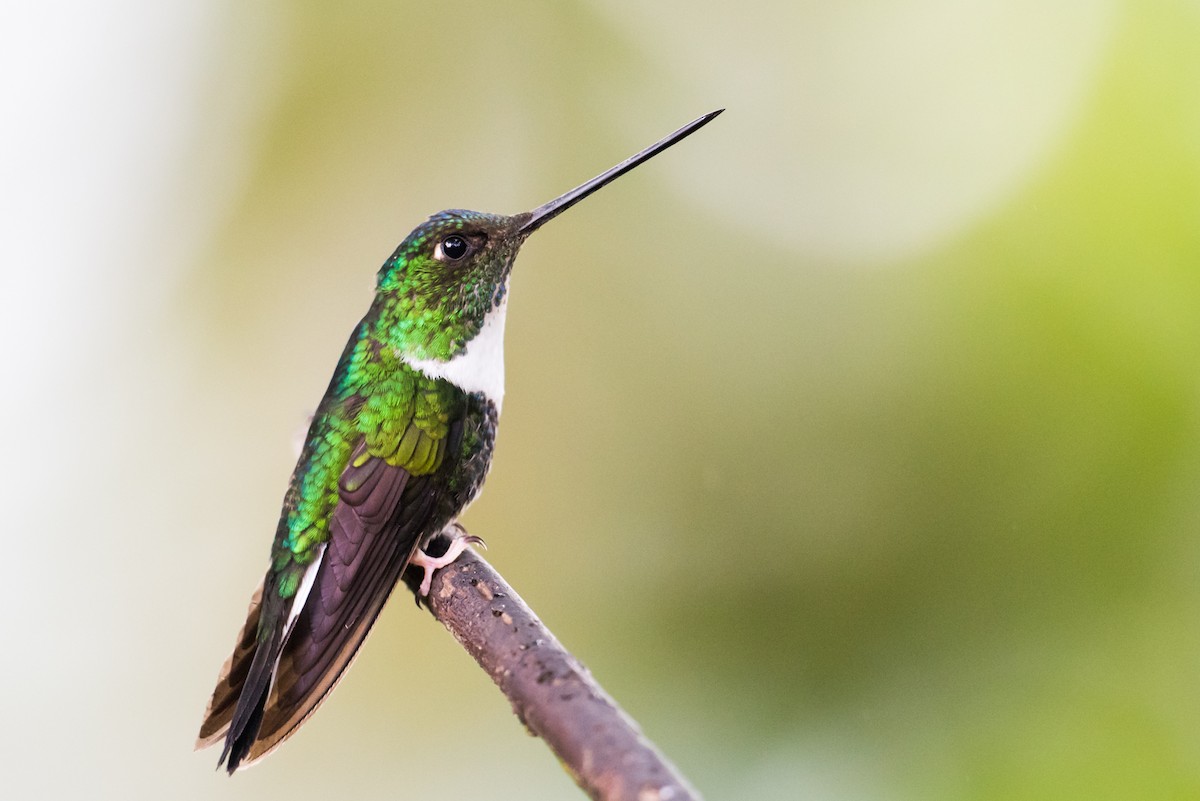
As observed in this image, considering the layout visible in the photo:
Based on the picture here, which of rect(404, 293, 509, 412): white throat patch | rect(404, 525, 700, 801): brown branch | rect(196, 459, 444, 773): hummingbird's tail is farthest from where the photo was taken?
rect(404, 293, 509, 412): white throat patch

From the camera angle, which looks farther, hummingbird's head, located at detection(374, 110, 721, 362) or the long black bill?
hummingbird's head, located at detection(374, 110, 721, 362)

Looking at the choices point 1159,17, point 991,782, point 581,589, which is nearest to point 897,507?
point 991,782

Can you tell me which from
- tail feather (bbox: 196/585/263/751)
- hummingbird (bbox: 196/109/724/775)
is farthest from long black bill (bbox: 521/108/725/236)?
tail feather (bbox: 196/585/263/751)

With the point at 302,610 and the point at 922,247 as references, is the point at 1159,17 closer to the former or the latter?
the point at 922,247

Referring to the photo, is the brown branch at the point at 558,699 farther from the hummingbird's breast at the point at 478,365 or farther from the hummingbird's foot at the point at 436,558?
the hummingbird's breast at the point at 478,365

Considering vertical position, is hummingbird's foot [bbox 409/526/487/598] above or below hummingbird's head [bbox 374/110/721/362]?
below

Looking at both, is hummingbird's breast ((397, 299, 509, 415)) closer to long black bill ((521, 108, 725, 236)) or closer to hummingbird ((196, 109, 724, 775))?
hummingbird ((196, 109, 724, 775))

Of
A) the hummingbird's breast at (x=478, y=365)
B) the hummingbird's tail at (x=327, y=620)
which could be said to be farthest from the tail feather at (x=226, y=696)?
the hummingbird's breast at (x=478, y=365)
